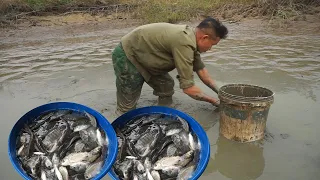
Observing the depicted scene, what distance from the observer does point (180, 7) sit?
36.3ft

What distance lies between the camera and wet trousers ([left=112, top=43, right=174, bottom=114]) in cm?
378

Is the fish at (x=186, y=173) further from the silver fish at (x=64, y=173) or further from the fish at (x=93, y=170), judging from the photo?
the silver fish at (x=64, y=173)

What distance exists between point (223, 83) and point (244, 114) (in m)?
2.09

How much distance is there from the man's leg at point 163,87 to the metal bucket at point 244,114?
1.00m

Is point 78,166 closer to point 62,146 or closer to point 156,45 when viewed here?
point 62,146

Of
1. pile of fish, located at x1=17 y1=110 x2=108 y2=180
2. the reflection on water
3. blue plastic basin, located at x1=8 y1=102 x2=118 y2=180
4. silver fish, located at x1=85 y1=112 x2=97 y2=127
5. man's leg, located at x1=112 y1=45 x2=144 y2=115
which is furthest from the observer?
man's leg, located at x1=112 y1=45 x2=144 y2=115

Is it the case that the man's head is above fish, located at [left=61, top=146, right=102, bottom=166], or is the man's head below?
above

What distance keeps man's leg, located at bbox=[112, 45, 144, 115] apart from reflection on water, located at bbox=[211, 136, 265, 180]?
4.02 feet

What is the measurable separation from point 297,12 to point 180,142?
8818mm

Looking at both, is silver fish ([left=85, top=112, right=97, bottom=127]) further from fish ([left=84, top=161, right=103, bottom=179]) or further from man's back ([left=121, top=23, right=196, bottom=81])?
man's back ([left=121, top=23, right=196, bottom=81])

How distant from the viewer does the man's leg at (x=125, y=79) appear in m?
3.77

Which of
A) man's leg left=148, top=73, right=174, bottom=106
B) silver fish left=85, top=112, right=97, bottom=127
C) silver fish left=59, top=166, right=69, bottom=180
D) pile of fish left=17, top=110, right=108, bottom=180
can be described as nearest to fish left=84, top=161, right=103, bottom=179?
pile of fish left=17, top=110, right=108, bottom=180

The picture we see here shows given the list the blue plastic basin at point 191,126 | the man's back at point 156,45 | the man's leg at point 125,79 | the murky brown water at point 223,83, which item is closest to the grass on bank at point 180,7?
the murky brown water at point 223,83

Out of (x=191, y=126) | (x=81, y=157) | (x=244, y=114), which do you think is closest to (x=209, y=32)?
(x=244, y=114)
